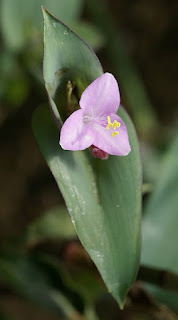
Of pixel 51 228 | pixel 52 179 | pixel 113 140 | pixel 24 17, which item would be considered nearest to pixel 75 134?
pixel 113 140

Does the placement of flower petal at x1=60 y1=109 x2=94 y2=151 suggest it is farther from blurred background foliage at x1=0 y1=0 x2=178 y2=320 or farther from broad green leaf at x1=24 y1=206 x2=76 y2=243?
broad green leaf at x1=24 y1=206 x2=76 y2=243

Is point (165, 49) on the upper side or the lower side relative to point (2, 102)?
lower

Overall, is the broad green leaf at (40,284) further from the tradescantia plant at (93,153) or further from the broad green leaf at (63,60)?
the broad green leaf at (63,60)

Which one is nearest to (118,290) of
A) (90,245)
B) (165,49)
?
(90,245)

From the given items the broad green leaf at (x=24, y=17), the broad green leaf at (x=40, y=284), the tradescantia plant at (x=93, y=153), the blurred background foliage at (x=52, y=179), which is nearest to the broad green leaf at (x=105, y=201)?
the tradescantia plant at (x=93, y=153)

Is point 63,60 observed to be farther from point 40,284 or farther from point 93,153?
point 40,284

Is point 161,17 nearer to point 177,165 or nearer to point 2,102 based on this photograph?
point 2,102
